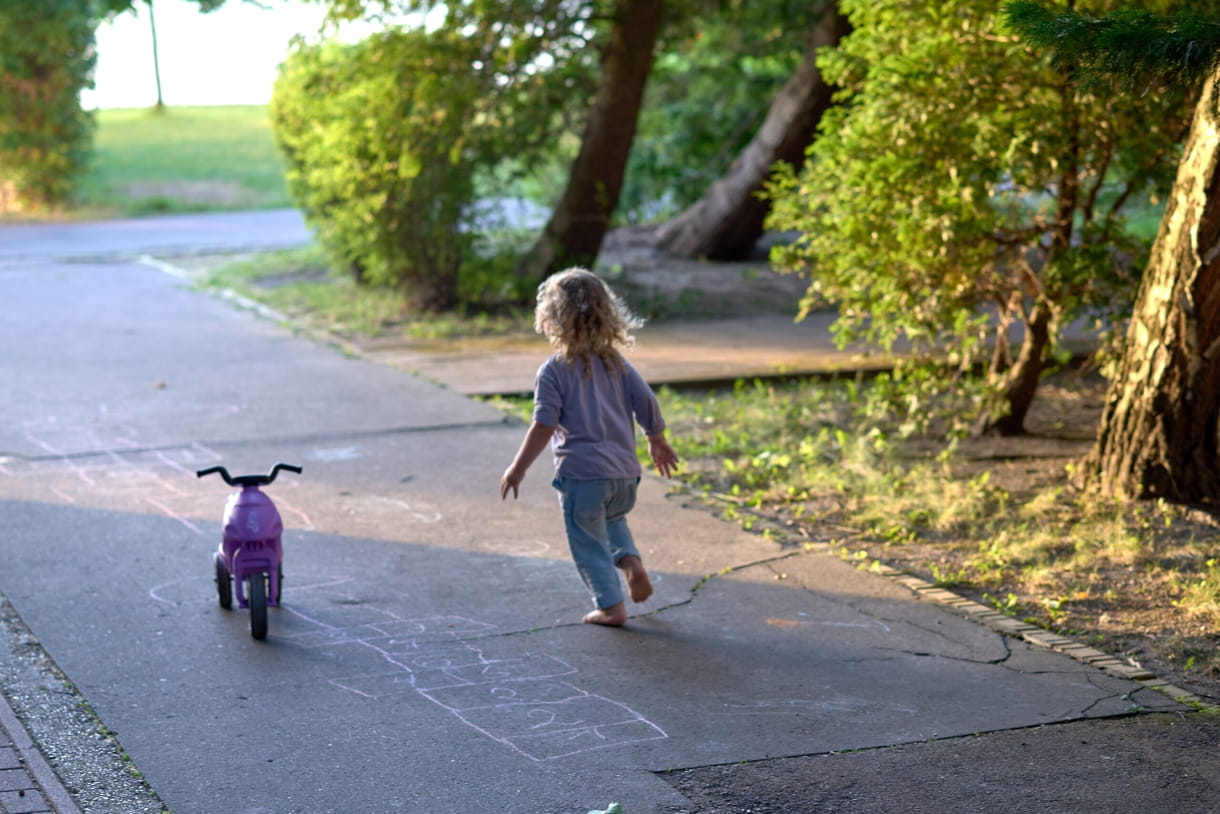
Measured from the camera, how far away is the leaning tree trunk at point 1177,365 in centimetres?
671

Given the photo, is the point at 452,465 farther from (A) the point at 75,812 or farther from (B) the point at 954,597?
(A) the point at 75,812

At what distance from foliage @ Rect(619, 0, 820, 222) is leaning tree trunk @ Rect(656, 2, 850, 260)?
69.8 inches

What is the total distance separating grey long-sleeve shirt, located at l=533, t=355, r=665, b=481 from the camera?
541cm

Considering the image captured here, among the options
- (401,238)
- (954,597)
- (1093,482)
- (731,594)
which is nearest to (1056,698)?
(954,597)

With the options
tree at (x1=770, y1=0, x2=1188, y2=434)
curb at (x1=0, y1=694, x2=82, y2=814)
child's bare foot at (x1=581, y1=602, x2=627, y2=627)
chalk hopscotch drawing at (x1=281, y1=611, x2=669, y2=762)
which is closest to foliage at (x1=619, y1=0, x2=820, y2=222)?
tree at (x1=770, y1=0, x2=1188, y2=434)

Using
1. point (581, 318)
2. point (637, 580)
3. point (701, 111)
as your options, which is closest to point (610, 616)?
point (637, 580)

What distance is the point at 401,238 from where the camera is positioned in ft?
45.8

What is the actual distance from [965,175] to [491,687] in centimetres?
446

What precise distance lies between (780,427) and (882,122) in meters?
2.11

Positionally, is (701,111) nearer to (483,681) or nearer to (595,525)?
(595,525)

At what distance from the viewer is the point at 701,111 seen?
20312 mm

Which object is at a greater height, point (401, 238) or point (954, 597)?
point (401, 238)

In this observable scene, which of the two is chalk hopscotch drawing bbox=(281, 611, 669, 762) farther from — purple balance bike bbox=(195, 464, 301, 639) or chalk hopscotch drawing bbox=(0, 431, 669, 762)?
purple balance bike bbox=(195, 464, 301, 639)

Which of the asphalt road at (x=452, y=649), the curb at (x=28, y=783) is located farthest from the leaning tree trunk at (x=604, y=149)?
the curb at (x=28, y=783)
